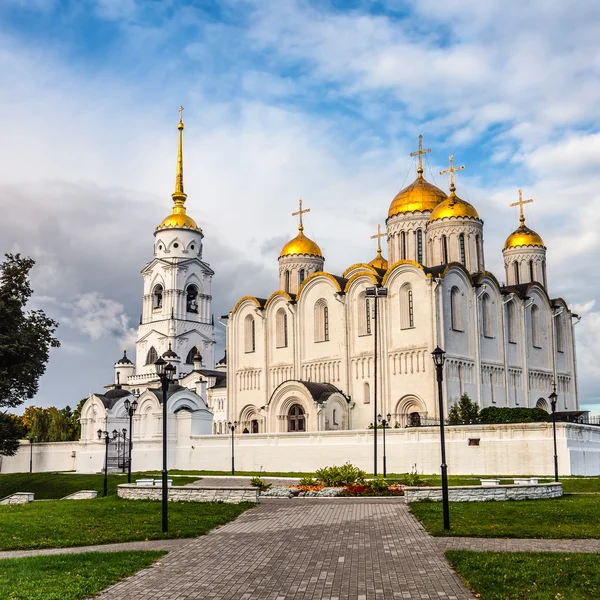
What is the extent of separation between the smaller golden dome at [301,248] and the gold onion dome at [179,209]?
20945 mm

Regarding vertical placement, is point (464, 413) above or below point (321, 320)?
below

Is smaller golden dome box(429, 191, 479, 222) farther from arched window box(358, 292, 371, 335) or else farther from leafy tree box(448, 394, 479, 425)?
leafy tree box(448, 394, 479, 425)

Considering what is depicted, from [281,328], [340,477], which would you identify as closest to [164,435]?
[340,477]

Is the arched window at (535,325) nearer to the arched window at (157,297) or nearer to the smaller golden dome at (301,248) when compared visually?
the smaller golden dome at (301,248)

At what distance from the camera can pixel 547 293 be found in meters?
52.0

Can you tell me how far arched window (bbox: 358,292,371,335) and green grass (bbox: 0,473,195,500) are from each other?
15320mm

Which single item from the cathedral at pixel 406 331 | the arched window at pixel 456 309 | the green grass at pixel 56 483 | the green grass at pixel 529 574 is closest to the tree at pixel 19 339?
the green grass at pixel 56 483

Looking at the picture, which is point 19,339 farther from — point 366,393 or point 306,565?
point 306,565

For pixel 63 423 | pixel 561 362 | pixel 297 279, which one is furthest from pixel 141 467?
pixel 561 362

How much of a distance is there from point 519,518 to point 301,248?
41477 mm

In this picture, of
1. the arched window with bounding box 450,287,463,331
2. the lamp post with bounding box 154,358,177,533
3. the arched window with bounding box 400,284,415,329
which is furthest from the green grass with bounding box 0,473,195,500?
the arched window with bounding box 450,287,463,331

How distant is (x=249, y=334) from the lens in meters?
53.0

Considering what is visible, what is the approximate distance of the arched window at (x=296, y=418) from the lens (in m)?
45.3

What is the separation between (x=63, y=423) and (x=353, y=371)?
30702 mm
